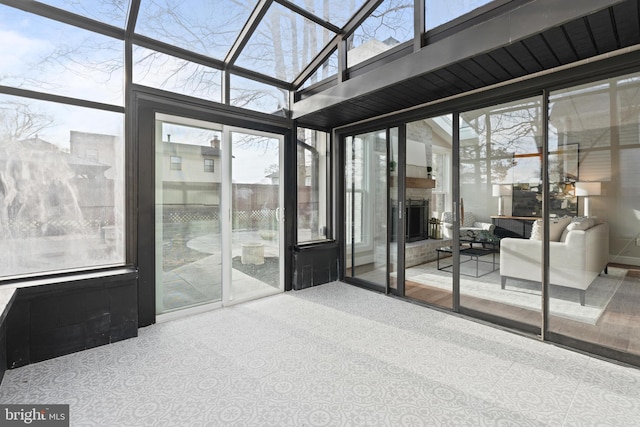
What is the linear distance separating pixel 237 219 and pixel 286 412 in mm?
2399

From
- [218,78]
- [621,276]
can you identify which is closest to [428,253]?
[621,276]

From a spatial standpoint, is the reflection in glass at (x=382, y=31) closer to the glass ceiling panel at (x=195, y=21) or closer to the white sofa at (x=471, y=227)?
the glass ceiling panel at (x=195, y=21)

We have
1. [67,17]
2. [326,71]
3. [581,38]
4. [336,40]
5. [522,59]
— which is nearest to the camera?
[581,38]

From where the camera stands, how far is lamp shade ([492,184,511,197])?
311 centimetres

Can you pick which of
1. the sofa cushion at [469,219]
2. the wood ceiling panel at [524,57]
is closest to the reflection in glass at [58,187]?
the wood ceiling panel at [524,57]

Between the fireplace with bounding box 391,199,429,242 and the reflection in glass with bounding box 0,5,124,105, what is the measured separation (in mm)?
3437

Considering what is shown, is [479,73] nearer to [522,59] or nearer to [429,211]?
[522,59]

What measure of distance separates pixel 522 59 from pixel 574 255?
1711 mm

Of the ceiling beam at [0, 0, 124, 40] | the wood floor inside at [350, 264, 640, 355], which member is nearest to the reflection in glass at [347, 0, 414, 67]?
the ceiling beam at [0, 0, 124, 40]

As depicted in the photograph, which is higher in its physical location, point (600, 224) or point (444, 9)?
point (444, 9)

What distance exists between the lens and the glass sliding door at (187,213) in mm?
3293

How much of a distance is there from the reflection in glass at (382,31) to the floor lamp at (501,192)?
5.61ft

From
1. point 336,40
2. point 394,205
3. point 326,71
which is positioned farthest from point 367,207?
point 336,40

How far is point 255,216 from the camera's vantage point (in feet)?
13.2
